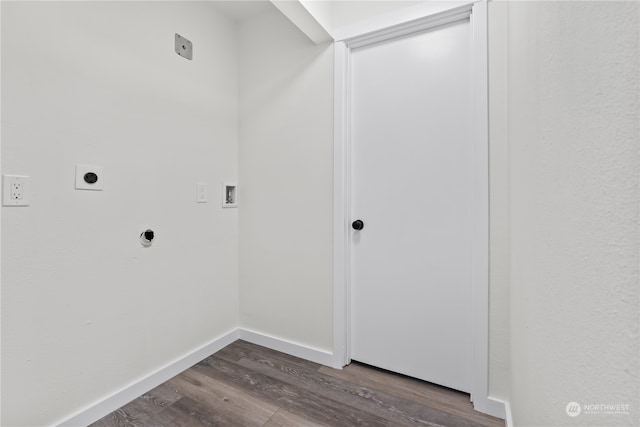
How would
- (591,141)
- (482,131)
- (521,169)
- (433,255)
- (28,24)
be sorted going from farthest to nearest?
(433,255), (482,131), (28,24), (521,169), (591,141)

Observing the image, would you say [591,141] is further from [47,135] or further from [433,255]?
[47,135]

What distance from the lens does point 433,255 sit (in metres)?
1.59

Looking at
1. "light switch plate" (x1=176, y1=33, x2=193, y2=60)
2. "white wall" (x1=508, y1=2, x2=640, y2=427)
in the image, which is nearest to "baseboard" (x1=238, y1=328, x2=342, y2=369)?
"white wall" (x1=508, y1=2, x2=640, y2=427)

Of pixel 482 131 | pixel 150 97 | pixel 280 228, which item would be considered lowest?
pixel 280 228

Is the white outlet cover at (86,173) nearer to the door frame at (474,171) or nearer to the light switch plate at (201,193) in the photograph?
the light switch plate at (201,193)

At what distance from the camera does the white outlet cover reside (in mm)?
1318

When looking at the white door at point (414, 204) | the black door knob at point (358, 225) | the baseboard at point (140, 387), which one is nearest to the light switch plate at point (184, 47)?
the white door at point (414, 204)

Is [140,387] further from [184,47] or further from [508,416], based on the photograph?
[184,47]

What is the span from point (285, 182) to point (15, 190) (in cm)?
131

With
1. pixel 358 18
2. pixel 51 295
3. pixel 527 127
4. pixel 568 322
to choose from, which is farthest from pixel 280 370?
pixel 358 18

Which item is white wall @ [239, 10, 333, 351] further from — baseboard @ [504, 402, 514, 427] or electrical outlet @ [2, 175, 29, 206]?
electrical outlet @ [2, 175, 29, 206]

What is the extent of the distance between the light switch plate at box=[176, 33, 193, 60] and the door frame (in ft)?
3.11

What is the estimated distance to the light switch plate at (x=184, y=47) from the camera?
1.77m

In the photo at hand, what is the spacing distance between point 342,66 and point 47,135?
5.02 feet
